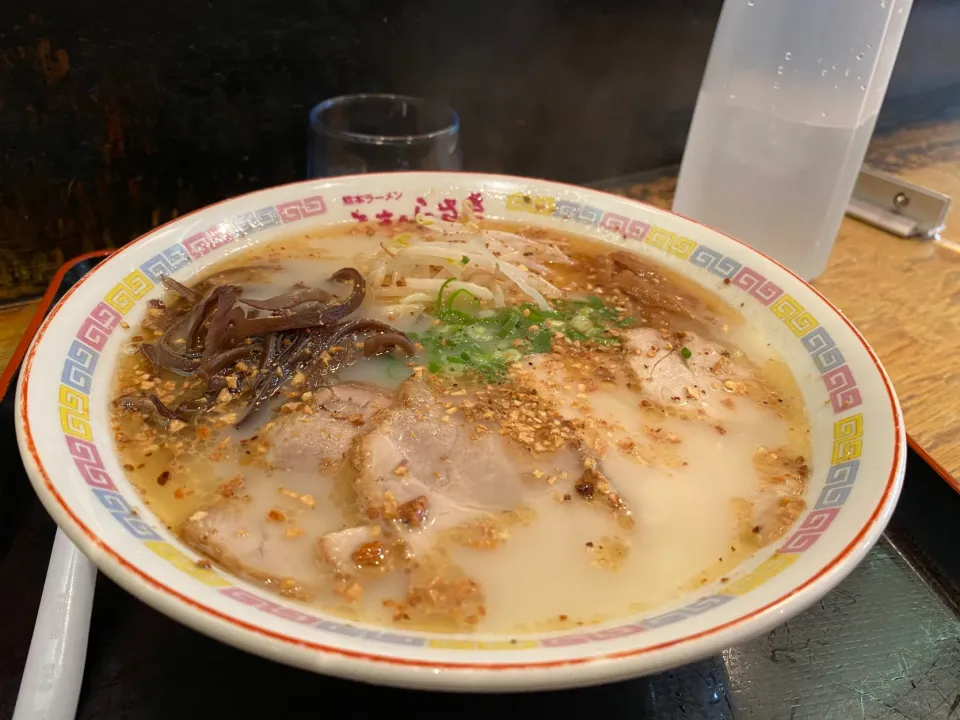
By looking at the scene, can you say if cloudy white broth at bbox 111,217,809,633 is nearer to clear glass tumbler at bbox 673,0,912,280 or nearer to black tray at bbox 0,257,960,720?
black tray at bbox 0,257,960,720

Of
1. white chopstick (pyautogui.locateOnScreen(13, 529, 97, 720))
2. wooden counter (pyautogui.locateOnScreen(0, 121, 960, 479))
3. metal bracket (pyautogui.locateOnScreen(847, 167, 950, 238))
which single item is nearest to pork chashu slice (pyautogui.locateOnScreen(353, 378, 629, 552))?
white chopstick (pyautogui.locateOnScreen(13, 529, 97, 720))

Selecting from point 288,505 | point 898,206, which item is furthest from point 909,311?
point 288,505

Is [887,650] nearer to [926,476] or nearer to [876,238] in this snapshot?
[926,476]

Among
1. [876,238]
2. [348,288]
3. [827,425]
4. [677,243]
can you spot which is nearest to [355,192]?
[348,288]

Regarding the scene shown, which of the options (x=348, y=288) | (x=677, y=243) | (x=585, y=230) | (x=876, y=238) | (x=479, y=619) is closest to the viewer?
(x=479, y=619)

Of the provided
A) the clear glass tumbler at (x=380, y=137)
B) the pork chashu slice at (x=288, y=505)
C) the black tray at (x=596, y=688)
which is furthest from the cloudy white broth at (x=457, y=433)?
the clear glass tumbler at (x=380, y=137)
